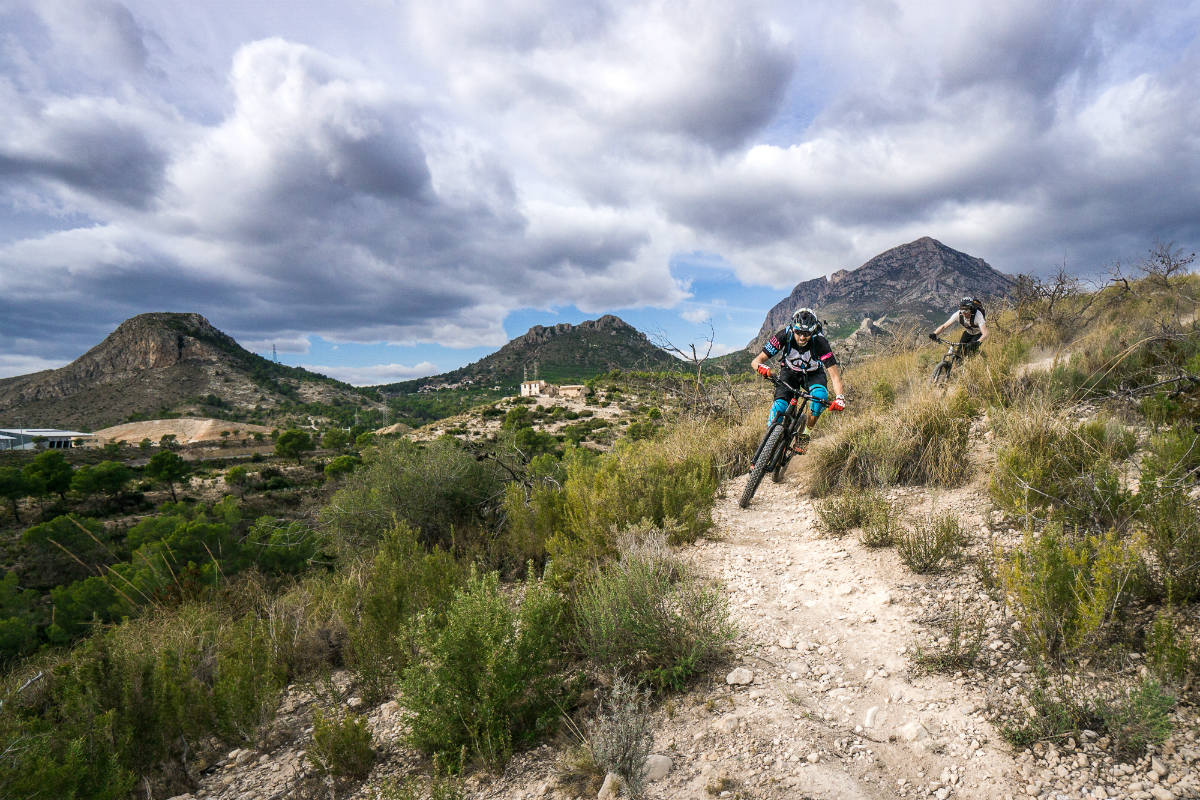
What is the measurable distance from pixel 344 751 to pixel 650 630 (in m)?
1.82

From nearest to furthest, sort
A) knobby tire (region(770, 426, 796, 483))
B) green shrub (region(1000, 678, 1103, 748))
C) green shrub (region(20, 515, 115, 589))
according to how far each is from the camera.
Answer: green shrub (region(1000, 678, 1103, 748))
knobby tire (region(770, 426, 796, 483))
green shrub (region(20, 515, 115, 589))

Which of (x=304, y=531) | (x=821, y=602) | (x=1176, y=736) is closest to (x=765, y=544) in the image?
(x=821, y=602)

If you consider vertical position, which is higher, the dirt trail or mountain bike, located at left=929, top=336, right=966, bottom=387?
mountain bike, located at left=929, top=336, right=966, bottom=387

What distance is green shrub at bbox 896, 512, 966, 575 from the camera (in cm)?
381

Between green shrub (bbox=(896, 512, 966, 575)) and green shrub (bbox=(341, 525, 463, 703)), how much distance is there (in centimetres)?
348

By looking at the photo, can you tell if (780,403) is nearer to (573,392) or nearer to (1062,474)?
(1062,474)

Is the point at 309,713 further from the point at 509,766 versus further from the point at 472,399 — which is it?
the point at 472,399

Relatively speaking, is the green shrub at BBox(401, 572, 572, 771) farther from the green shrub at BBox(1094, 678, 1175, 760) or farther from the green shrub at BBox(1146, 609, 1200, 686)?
the green shrub at BBox(1146, 609, 1200, 686)

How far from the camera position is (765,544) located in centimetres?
500

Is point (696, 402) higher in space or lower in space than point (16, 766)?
higher

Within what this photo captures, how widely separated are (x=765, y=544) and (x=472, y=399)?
385ft

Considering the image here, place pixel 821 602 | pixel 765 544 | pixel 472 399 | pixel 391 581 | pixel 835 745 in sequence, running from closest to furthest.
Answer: pixel 835 745
pixel 821 602
pixel 391 581
pixel 765 544
pixel 472 399

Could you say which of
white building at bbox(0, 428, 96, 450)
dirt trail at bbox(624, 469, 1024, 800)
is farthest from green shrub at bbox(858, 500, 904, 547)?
white building at bbox(0, 428, 96, 450)

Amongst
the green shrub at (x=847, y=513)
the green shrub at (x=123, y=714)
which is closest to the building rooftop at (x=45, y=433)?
the green shrub at (x=123, y=714)
